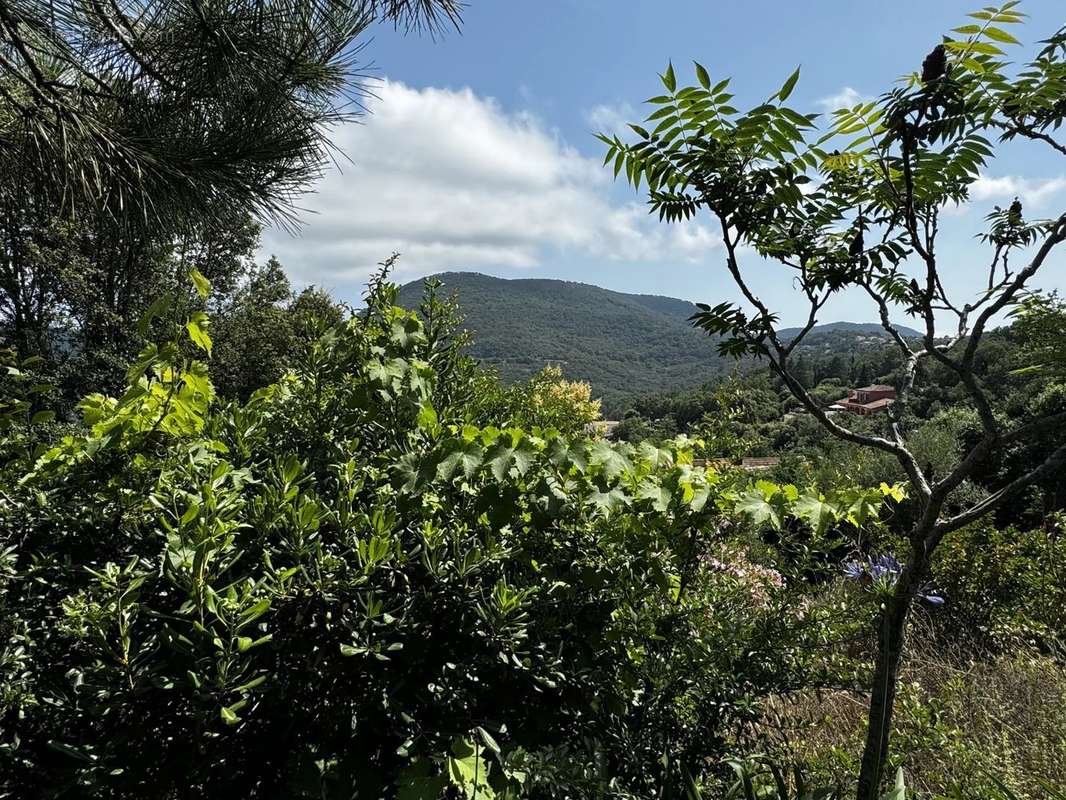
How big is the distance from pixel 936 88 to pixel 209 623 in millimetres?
1895

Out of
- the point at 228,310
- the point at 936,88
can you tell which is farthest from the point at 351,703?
the point at 228,310

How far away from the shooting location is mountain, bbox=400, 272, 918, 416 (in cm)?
10162

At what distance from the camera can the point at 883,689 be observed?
1.38 meters

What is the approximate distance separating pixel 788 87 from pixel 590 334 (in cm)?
14594

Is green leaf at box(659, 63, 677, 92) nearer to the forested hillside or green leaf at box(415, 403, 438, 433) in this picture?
the forested hillside

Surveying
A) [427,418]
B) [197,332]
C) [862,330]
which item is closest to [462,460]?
[427,418]

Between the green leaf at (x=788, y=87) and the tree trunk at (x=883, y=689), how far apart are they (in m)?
1.21

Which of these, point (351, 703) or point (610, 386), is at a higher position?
point (610, 386)

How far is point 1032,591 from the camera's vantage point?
3.47m

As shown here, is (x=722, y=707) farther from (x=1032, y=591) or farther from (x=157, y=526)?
(x=1032, y=591)

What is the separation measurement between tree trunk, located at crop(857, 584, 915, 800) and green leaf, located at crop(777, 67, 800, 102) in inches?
47.6

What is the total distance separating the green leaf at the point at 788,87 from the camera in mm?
1255

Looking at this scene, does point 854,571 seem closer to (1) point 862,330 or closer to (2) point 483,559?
(2) point 483,559

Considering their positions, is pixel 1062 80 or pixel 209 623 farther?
pixel 1062 80
